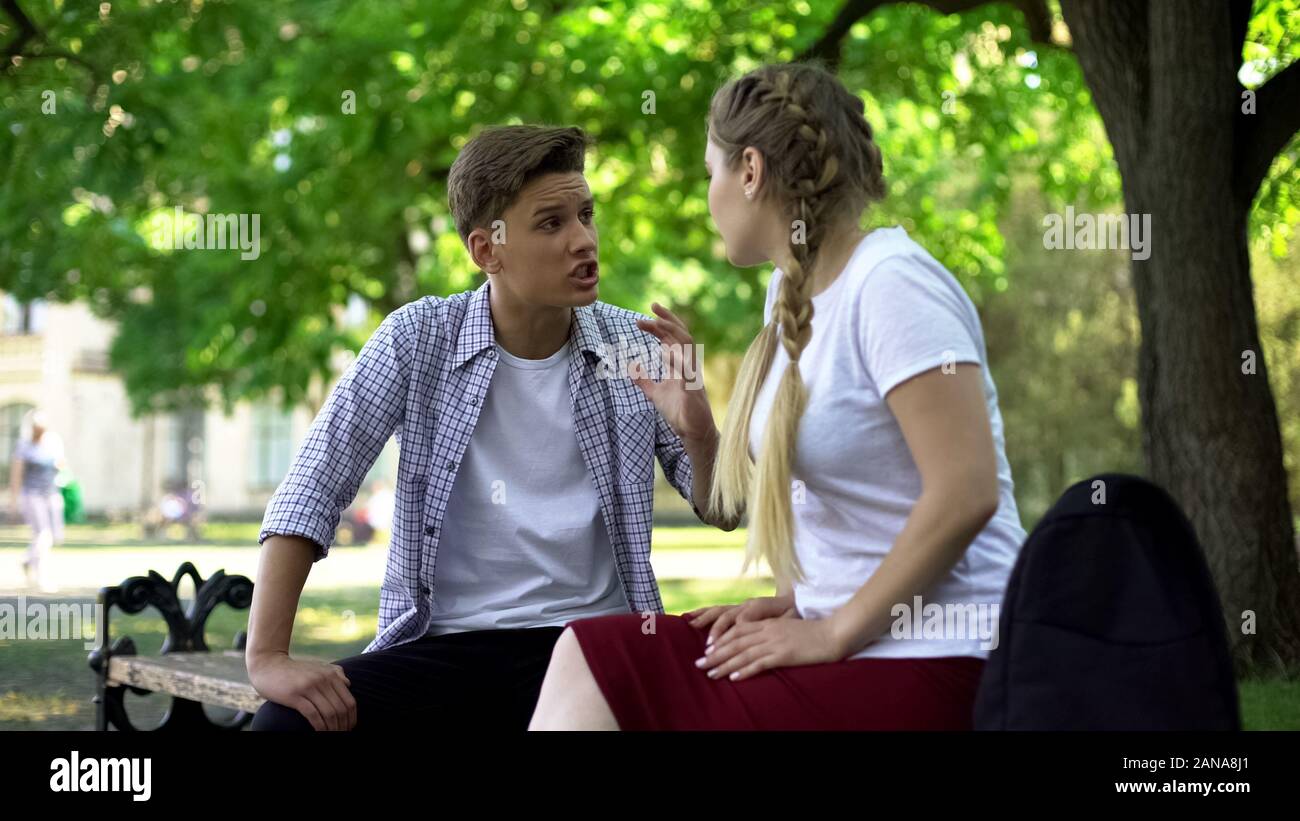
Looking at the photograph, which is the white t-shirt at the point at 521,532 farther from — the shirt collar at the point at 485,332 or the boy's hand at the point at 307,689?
the boy's hand at the point at 307,689

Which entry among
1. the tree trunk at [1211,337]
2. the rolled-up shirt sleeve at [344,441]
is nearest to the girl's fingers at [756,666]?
the rolled-up shirt sleeve at [344,441]

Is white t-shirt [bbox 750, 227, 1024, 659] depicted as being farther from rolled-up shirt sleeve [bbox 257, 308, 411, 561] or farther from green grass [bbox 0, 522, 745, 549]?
green grass [bbox 0, 522, 745, 549]

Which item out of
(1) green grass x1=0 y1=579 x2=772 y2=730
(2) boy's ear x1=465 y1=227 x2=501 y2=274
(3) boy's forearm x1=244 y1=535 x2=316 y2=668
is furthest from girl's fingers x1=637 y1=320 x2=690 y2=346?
(1) green grass x1=0 y1=579 x2=772 y2=730

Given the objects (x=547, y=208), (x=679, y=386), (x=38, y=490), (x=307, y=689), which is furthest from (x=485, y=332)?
(x=38, y=490)

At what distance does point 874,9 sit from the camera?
981 centimetres

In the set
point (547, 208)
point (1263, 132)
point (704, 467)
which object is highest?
point (1263, 132)

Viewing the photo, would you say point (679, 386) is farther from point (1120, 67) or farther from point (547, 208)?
point (1120, 67)

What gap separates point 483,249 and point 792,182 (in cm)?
131

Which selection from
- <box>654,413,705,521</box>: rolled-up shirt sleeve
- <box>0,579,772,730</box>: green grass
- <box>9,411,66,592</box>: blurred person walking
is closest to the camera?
<box>654,413,705,521</box>: rolled-up shirt sleeve

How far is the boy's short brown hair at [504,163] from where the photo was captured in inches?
139

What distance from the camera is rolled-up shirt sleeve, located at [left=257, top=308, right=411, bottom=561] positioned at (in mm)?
3189

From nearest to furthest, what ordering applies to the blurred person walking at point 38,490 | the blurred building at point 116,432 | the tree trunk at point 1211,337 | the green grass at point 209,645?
the green grass at point 209,645
the tree trunk at point 1211,337
the blurred person walking at point 38,490
the blurred building at point 116,432

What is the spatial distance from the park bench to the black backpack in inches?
126

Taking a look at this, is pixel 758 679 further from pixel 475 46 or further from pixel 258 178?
pixel 258 178
